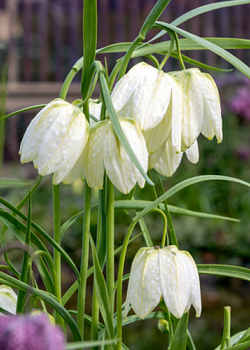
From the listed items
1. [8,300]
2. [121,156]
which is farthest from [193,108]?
[8,300]

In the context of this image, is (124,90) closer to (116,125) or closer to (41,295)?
(116,125)

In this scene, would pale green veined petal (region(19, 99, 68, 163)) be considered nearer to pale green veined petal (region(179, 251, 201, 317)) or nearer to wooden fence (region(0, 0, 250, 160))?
pale green veined petal (region(179, 251, 201, 317))

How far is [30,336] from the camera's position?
0.28 meters

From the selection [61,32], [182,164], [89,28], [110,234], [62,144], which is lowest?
[182,164]

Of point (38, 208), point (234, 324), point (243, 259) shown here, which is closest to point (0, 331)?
point (234, 324)

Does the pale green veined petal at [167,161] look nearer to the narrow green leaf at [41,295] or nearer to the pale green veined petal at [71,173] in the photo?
the pale green veined petal at [71,173]

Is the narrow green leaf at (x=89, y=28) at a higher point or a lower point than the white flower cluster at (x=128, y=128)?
higher

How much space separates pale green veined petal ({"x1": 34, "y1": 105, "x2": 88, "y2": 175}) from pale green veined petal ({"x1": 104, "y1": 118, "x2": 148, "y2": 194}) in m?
0.03

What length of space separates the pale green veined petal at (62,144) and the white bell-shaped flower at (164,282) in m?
0.15

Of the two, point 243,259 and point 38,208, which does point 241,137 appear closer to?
point 243,259

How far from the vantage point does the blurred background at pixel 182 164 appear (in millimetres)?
2539

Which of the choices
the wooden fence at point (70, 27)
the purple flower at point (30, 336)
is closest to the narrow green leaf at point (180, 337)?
the purple flower at point (30, 336)

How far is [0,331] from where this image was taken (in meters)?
0.29

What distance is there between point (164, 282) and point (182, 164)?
2.88 m
